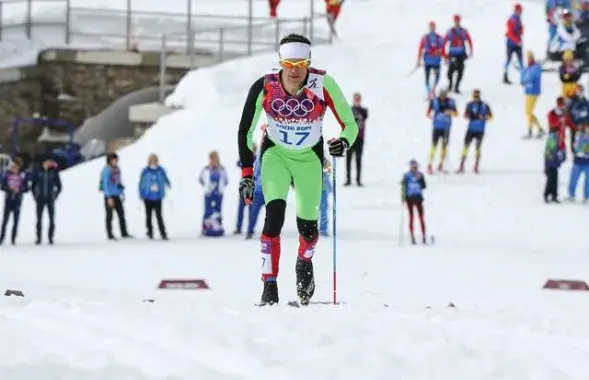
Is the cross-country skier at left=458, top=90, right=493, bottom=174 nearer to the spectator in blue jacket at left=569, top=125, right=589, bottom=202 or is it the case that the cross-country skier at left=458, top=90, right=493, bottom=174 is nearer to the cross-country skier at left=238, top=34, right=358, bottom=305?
the spectator in blue jacket at left=569, top=125, right=589, bottom=202

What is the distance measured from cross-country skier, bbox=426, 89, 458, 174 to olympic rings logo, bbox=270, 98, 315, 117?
1346cm

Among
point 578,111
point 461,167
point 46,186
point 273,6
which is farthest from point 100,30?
point 578,111

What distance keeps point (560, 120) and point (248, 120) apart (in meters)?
13.5

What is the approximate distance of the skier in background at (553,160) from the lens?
66.6 feet

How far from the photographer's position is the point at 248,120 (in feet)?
28.7

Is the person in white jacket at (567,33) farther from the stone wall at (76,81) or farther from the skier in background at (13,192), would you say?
the skier in background at (13,192)

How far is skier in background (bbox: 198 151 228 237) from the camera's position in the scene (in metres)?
19.3

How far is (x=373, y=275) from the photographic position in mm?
14414

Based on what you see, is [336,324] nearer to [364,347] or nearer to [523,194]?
[364,347]

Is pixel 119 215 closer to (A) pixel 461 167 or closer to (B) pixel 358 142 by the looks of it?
(B) pixel 358 142

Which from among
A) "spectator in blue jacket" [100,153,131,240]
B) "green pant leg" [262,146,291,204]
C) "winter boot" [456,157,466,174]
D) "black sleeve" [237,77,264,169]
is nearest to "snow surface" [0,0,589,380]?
"winter boot" [456,157,466,174]

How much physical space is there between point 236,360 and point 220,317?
1.00 metres

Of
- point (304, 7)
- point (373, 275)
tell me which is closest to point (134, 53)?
point (304, 7)

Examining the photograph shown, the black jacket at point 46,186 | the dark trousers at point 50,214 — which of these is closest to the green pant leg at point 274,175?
the dark trousers at point 50,214
